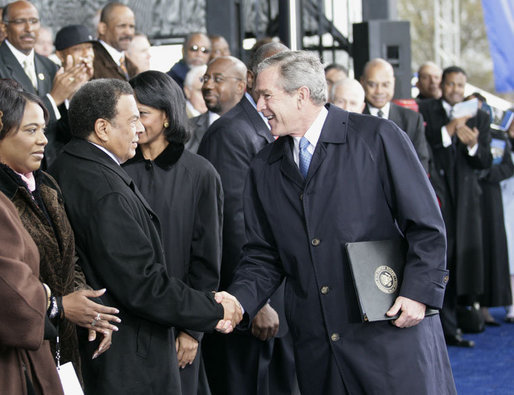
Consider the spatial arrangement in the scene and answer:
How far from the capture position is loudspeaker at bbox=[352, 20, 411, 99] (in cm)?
962

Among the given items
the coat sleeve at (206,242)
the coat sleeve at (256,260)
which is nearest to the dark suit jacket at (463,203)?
the coat sleeve at (206,242)

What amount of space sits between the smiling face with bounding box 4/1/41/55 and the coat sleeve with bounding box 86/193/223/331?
2652 millimetres

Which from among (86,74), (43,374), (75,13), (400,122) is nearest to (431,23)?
(75,13)

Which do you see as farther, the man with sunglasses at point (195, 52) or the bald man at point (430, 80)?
the bald man at point (430, 80)

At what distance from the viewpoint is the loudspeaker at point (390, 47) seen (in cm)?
962

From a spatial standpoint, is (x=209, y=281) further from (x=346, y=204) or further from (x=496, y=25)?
(x=496, y=25)

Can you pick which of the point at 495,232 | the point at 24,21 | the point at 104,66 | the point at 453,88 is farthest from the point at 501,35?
the point at 24,21

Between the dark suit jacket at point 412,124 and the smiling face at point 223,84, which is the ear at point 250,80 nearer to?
the smiling face at point 223,84

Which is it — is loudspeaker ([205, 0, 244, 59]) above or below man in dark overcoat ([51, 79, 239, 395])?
above

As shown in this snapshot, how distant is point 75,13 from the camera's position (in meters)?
10.6

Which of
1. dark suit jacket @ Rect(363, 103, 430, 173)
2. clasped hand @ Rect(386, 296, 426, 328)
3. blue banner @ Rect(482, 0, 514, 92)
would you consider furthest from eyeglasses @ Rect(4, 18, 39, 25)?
blue banner @ Rect(482, 0, 514, 92)

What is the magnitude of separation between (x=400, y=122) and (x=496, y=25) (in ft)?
7.03

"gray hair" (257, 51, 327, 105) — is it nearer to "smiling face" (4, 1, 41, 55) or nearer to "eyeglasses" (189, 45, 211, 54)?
"smiling face" (4, 1, 41, 55)

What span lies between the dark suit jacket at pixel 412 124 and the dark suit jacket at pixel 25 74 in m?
2.70
